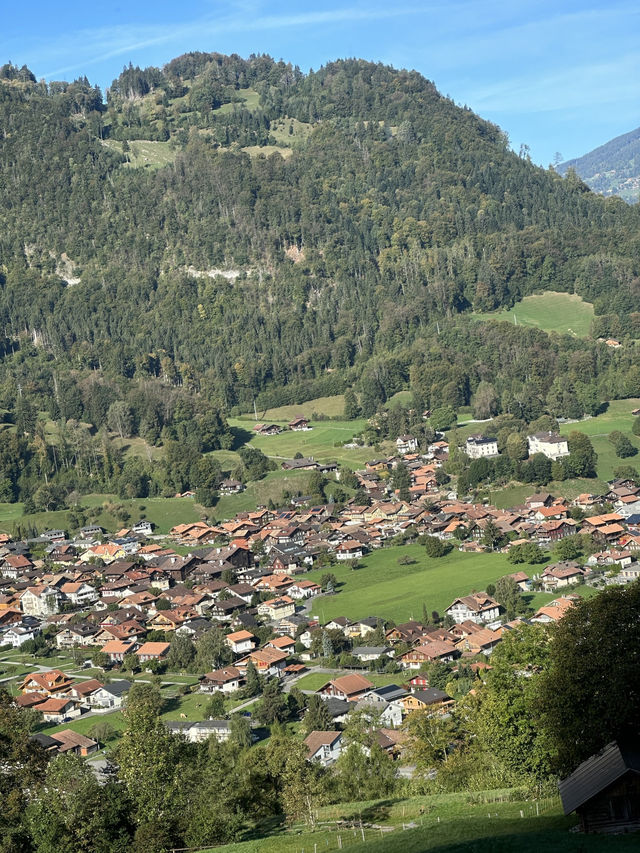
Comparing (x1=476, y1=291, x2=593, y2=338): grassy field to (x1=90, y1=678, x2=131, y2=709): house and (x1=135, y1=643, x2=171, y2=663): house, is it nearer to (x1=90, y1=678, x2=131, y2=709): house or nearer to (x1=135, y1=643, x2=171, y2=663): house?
(x1=135, y1=643, x2=171, y2=663): house

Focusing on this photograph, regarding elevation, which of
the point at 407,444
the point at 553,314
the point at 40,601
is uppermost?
the point at 553,314

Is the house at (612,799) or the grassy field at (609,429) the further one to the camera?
the grassy field at (609,429)

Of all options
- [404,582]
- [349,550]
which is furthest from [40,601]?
→ [404,582]

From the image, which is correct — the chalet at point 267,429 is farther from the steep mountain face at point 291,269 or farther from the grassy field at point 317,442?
the steep mountain face at point 291,269

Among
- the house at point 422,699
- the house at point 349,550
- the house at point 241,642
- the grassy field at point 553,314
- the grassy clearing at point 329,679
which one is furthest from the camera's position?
the grassy field at point 553,314

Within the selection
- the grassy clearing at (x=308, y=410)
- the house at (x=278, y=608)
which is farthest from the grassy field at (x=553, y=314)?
the house at (x=278, y=608)

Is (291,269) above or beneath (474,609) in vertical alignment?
above

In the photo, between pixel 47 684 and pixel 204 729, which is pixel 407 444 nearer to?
pixel 47 684
